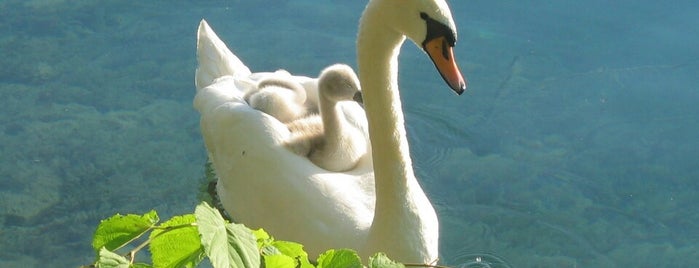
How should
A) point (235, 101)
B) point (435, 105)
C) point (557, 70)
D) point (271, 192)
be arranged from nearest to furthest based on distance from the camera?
point (271, 192) → point (235, 101) → point (435, 105) → point (557, 70)

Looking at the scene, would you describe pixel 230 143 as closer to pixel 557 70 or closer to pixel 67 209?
pixel 67 209

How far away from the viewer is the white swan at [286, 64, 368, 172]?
4863 mm

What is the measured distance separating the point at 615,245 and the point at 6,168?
3129 mm

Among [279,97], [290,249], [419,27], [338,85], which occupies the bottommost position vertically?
[279,97]

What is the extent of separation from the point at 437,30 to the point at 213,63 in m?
2.17

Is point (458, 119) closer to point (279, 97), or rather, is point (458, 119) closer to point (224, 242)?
point (279, 97)

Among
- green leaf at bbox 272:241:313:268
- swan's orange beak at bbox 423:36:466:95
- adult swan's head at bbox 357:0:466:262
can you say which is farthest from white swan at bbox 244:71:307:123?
green leaf at bbox 272:241:313:268

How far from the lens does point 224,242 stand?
164 cm

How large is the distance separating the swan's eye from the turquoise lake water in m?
1.45

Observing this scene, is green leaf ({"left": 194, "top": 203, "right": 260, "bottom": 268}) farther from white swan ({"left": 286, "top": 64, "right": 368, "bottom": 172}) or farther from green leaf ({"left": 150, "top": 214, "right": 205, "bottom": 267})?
white swan ({"left": 286, "top": 64, "right": 368, "bottom": 172})

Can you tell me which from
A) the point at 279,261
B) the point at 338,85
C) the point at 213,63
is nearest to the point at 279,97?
the point at 338,85

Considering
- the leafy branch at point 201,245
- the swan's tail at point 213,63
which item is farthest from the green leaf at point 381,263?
the swan's tail at point 213,63

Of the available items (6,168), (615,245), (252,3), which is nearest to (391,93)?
(615,245)

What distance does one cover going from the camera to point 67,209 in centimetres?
535
